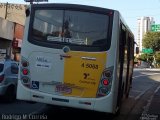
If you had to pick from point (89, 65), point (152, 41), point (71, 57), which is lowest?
point (89, 65)

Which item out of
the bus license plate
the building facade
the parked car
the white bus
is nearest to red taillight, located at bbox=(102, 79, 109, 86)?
the white bus

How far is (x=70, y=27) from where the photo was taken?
34.7 feet

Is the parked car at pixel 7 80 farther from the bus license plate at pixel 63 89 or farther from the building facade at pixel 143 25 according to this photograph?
the building facade at pixel 143 25

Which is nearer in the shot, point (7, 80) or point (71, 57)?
point (71, 57)

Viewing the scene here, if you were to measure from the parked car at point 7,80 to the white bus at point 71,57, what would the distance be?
3.50m

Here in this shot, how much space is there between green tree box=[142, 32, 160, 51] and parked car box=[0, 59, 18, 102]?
84685 millimetres

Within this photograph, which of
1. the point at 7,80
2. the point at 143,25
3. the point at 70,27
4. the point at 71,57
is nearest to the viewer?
the point at 71,57

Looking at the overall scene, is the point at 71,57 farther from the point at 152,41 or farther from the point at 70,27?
the point at 152,41

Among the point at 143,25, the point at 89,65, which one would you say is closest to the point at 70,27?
the point at 89,65

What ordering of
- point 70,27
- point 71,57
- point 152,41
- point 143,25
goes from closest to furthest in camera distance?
point 71,57 → point 70,27 → point 152,41 → point 143,25

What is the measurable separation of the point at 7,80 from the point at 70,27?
15.2ft

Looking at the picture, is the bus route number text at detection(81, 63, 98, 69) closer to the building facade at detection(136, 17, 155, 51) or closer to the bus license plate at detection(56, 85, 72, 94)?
the bus license plate at detection(56, 85, 72, 94)

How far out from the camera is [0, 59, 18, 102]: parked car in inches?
556

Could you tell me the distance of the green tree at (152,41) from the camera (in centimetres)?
9750
